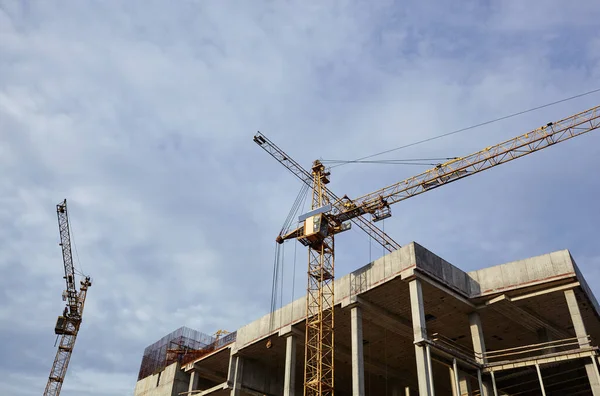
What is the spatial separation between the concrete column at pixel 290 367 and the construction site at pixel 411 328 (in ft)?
0.28

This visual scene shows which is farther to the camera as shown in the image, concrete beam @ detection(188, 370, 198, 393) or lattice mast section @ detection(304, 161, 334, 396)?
concrete beam @ detection(188, 370, 198, 393)

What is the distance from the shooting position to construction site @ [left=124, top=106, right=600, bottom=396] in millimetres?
34844

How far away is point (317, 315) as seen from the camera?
44344 millimetres

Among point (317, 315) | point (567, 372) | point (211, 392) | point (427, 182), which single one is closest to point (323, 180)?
point (427, 182)

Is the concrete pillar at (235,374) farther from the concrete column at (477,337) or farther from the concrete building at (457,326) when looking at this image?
the concrete column at (477,337)

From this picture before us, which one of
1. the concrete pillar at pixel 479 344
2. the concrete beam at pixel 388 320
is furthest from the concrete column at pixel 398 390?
the concrete pillar at pixel 479 344

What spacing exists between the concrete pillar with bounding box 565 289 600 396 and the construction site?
58 mm

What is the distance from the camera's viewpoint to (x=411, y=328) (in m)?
41.9

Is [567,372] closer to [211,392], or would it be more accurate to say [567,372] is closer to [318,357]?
[318,357]

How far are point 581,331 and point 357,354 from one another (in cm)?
1354

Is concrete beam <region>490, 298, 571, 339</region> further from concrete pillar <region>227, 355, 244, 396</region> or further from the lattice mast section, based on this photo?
concrete pillar <region>227, 355, 244, 396</region>

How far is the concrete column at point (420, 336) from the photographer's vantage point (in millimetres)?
32688

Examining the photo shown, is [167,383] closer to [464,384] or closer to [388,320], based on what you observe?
[388,320]

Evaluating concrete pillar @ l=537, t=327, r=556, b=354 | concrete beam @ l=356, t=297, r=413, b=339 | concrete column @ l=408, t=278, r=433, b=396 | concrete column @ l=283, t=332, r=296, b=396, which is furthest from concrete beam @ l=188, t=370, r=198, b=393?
concrete pillar @ l=537, t=327, r=556, b=354
